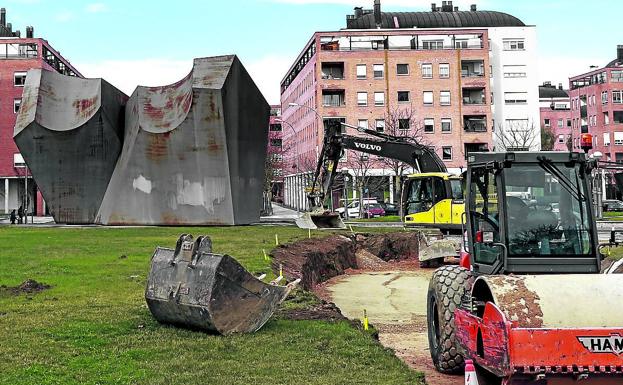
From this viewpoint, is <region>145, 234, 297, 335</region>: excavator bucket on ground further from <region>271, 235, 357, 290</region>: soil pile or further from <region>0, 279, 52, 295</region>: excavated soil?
<region>271, 235, 357, 290</region>: soil pile

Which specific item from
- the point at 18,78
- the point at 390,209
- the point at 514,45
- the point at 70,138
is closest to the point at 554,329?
the point at 70,138

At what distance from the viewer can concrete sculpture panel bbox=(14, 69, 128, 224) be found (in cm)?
4238

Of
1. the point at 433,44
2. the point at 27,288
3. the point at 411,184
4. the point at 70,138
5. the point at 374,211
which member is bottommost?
the point at 27,288

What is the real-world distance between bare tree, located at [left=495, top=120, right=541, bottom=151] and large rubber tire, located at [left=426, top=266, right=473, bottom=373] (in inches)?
2728

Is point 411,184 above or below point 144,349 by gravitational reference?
above

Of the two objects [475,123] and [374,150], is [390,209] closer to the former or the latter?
[475,123]

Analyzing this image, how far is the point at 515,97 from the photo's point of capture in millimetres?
83625

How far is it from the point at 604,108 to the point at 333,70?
150 ft

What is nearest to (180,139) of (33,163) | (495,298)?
(33,163)

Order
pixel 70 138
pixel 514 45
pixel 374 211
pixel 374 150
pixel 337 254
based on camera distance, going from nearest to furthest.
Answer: pixel 337 254 < pixel 374 150 < pixel 70 138 < pixel 374 211 < pixel 514 45

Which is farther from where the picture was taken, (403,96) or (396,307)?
(403,96)

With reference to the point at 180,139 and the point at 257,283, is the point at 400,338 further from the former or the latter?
the point at 180,139

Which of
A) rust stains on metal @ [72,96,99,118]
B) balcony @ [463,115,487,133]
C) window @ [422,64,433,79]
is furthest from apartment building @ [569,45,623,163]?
rust stains on metal @ [72,96,99,118]

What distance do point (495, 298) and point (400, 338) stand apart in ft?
20.7
